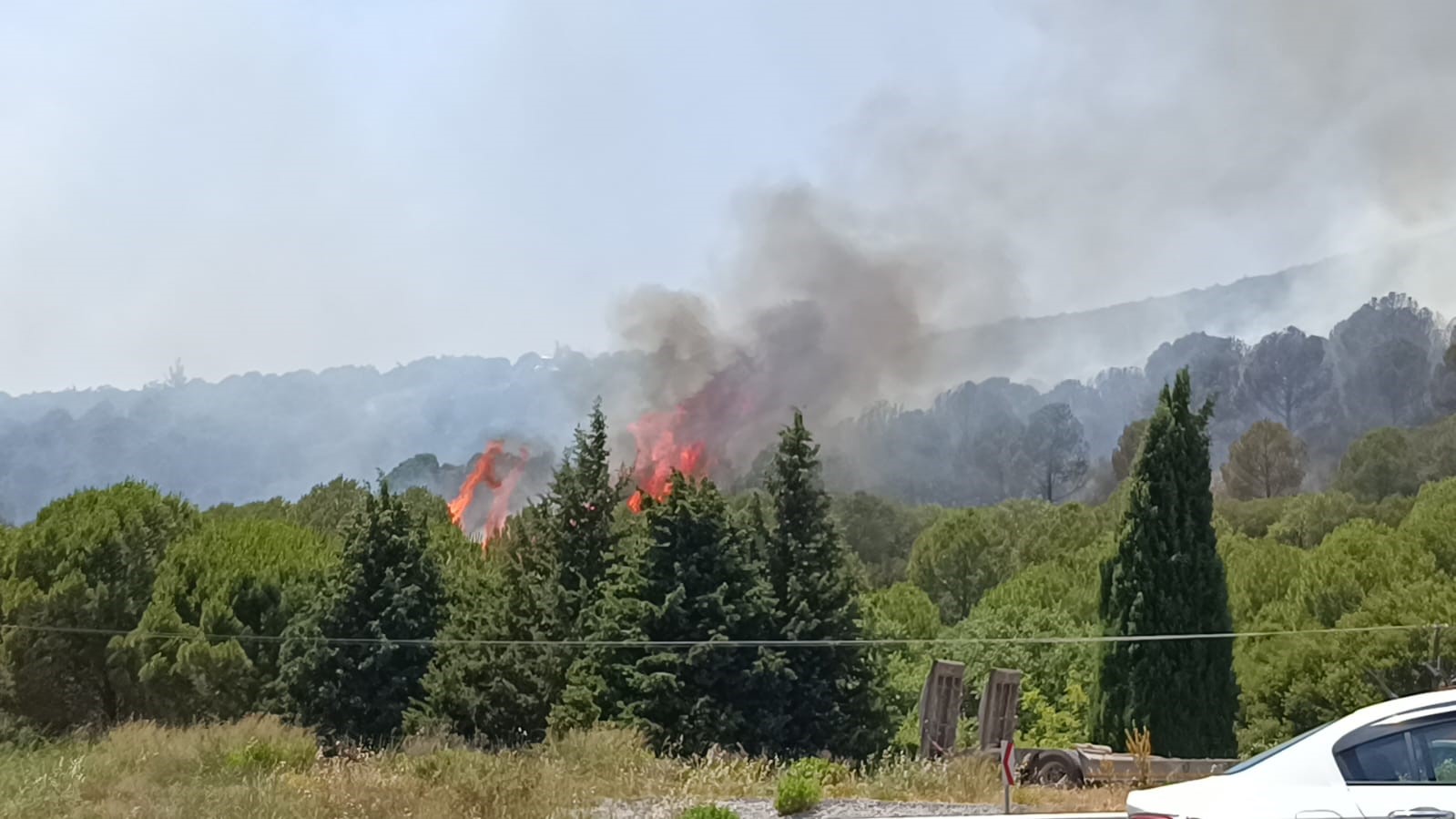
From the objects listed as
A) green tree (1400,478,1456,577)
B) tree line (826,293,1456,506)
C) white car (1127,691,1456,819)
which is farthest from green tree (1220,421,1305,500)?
white car (1127,691,1456,819)

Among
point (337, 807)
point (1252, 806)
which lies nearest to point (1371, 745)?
point (1252, 806)

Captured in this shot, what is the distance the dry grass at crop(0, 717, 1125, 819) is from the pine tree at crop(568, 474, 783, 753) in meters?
2.85

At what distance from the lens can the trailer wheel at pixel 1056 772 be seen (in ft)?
63.7

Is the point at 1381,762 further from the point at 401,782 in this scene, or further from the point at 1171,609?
the point at 1171,609

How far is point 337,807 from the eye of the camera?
47.8ft

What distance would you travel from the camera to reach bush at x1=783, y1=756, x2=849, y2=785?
58.8 feet

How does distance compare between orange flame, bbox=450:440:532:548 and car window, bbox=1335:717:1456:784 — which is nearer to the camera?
car window, bbox=1335:717:1456:784

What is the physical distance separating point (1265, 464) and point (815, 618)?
62757mm

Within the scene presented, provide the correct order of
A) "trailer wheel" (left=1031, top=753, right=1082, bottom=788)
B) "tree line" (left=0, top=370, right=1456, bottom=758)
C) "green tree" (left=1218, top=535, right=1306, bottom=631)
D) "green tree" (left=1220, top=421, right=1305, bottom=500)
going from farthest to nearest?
1. "green tree" (left=1220, top=421, right=1305, bottom=500)
2. "green tree" (left=1218, top=535, right=1306, bottom=631)
3. "tree line" (left=0, top=370, right=1456, bottom=758)
4. "trailer wheel" (left=1031, top=753, right=1082, bottom=788)

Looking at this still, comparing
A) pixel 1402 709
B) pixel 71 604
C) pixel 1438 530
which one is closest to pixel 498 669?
pixel 71 604

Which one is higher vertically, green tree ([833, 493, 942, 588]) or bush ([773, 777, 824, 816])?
green tree ([833, 493, 942, 588])

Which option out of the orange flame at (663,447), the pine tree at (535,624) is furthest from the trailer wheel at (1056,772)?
the orange flame at (663,447)

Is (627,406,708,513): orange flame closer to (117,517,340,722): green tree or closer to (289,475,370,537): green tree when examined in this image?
(289,475,370,537): green tree

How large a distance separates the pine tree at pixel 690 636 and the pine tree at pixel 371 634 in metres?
4.81
